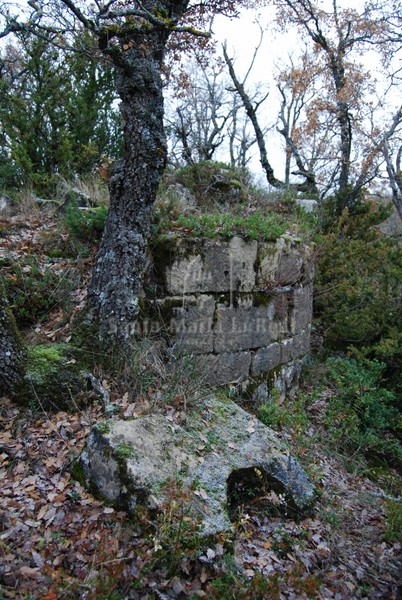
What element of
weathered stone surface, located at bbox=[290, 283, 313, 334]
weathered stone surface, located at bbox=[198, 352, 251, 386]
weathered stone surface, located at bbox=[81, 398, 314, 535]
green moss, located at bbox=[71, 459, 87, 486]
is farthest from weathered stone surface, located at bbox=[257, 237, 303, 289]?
green moss, located at bbox=[71, 459, 87, 486]

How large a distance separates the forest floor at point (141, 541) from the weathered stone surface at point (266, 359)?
1.50 metres

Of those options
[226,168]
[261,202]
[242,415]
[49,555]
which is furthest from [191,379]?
[226,168]

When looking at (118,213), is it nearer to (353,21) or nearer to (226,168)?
(226,168)

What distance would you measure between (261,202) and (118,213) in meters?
Answer: 4.56

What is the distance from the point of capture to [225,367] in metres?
5.07

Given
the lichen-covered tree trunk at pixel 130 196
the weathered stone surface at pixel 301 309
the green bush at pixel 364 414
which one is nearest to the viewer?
the lichen-covered tree trunk at pixel 130 196

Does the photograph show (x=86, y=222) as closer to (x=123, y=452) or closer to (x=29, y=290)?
(x=29, y=290)

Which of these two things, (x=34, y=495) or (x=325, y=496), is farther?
(x=325, y=496)

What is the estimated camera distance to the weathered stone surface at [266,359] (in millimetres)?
5422

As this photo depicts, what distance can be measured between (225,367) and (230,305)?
759 mm

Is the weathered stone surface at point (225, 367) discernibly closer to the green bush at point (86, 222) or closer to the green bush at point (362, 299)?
the green bush at point (86, 222)

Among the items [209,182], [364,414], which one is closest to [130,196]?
[209,182]

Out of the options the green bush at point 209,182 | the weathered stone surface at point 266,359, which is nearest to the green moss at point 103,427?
the weathered stone surface at point 266,359

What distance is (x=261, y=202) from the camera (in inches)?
320
